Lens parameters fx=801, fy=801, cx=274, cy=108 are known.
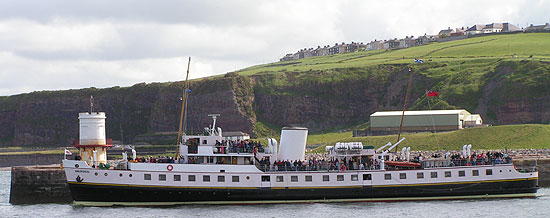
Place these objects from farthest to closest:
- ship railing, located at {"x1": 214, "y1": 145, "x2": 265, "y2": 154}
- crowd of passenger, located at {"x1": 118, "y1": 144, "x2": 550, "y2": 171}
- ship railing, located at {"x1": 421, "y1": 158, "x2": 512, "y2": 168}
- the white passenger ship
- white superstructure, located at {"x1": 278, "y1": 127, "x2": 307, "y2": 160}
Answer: white superstructure, located at {"x1": 278, "y1": 127, "x2": 307, "y2": 160} → ship railing, located at {"x1": 421, "y1": 158, "x2": 512, "y2": 168} → ship railing, located at {"x1": 214, "y1": 145, "x2": 265, "y2": 154} → crowd of passenger, located at {"x1": 118, "y1": 144, "x2": 550, "y2": 171} → the white passenger ship

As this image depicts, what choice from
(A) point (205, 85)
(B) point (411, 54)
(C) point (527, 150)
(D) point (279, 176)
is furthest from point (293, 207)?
(B) point (411, 54)

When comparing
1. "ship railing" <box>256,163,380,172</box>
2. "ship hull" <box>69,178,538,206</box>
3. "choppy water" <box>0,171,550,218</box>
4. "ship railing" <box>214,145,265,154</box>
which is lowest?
"choppy water" <box>0,171,550,218</box>

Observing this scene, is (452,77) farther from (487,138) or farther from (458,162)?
(458,162)

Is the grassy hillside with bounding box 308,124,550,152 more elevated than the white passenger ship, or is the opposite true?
the grassy hillside with bounding box 308,124,550,152

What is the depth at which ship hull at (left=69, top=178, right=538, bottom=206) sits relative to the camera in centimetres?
6225

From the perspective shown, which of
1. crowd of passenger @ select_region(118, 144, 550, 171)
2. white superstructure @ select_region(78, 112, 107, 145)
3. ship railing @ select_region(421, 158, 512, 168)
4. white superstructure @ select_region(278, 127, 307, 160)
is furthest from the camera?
white superstructure @ select_region(78, 112, 107, 145)

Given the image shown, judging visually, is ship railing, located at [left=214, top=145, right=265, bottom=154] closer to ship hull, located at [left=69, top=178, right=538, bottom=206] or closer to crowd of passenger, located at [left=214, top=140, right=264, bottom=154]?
crowd of passenger, located at [left=214, top=140, right=264, bottom=154]

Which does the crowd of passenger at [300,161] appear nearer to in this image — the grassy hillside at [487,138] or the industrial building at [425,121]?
the grassy hillside at [487,138]

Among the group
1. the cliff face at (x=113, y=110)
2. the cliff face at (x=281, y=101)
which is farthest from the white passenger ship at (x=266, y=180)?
the cliff face at (x=113, y=110)

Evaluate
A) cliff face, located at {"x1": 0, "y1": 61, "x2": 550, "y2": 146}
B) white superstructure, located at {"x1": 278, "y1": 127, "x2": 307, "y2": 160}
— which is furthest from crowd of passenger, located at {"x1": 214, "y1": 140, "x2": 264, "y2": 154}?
cliff face, located at {"x1": 0, "y1": 61, "x2": 550, "y2": 146}

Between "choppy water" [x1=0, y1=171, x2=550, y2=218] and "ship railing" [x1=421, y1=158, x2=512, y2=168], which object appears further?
"ship railing" [x1=421, y1=158, x2=512, y2=168]

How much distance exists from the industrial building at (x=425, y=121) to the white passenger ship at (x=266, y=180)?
58.7m

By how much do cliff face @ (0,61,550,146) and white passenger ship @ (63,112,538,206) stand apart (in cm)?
7720

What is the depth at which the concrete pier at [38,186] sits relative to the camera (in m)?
68.3
